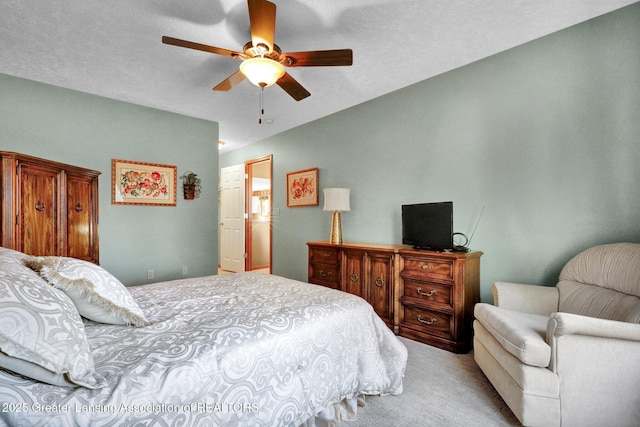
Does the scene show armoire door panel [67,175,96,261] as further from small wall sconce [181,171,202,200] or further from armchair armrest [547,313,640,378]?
armchair armrest [547,313,640,378]

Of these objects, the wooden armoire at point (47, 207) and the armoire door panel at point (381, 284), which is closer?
the wooden armoire at point (47, 207)

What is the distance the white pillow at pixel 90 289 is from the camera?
3.52 ft

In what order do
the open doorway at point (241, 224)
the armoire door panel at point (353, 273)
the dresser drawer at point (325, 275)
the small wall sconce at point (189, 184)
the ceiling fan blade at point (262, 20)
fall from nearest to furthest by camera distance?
1. the ceiling fan blade at point (262, 20)
2. the armoire door panel at point (353, 273)
3. the dresser drawer at point (325, 275)
4. the small wall sconce at point (189, 184)
5. the open doorway at point (241, 224)

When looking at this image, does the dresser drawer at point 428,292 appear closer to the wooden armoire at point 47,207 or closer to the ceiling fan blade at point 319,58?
the ceiling fan blade at point 319,58

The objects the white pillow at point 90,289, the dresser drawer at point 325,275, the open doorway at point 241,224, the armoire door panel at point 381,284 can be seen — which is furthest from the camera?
the open doorway at point 241,224

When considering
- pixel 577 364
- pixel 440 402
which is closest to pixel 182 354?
pixel 440 402

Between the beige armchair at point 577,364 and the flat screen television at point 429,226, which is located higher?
the flat screen television at point 429,226

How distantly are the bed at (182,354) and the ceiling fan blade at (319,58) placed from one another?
1.58 m

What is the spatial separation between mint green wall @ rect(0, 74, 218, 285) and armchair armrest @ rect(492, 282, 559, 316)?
3.74 metres

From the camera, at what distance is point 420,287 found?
2580 mm

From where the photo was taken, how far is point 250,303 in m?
1.58

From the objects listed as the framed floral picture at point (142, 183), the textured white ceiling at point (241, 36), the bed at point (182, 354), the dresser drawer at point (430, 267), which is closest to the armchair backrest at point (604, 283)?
the dresser drawer at point (430, 267)

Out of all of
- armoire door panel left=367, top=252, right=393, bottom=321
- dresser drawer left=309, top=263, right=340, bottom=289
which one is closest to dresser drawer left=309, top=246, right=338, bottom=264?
dresser drawer left=309, top=263, right=340, bottom=289

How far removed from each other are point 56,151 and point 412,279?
406 cm
